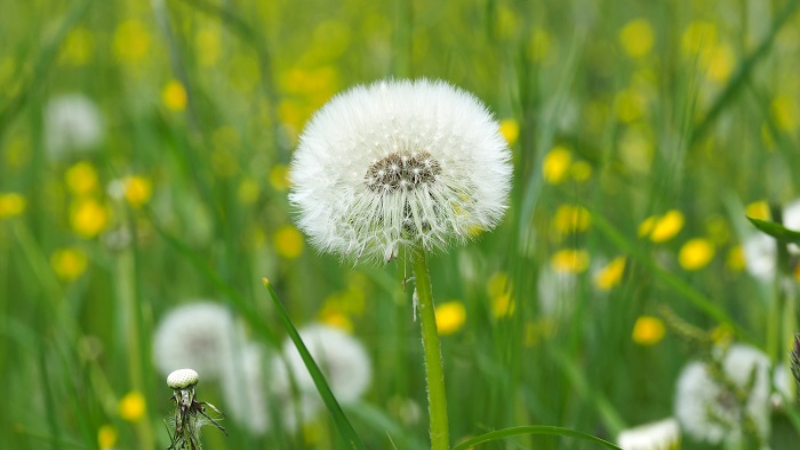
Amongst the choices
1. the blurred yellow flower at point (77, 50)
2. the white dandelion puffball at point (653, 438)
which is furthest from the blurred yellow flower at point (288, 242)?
the blurred yellow flower at point (77, 50)

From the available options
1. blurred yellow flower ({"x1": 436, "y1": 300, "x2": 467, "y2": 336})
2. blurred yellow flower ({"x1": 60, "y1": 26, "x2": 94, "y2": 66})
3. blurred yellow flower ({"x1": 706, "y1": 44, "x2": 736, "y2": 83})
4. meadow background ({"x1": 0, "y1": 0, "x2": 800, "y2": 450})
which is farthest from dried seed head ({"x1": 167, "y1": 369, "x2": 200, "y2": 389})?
blurred yellow flower ({"x1": 60, "y1": 26, "x2": 94, "y2": 66})

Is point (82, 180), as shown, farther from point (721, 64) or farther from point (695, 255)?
point (721, 64)

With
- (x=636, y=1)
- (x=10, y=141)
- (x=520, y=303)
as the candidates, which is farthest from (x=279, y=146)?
(x=636, y=1)

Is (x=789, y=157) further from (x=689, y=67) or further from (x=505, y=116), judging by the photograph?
(x=505, y=116)

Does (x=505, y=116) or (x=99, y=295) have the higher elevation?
(x=505, y=116)

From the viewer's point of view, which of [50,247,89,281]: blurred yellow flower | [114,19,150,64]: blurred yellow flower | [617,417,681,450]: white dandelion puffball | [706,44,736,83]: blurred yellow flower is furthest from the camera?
[114,19,150,64]: blurred yellow flower

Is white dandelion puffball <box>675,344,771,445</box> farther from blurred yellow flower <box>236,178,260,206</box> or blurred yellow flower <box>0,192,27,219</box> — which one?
blurred yellow flower <box>0,192,27,219</box>

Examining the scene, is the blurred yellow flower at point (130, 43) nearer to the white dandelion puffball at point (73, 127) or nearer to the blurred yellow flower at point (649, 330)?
the white dandelion puffball at point (73, 127)
